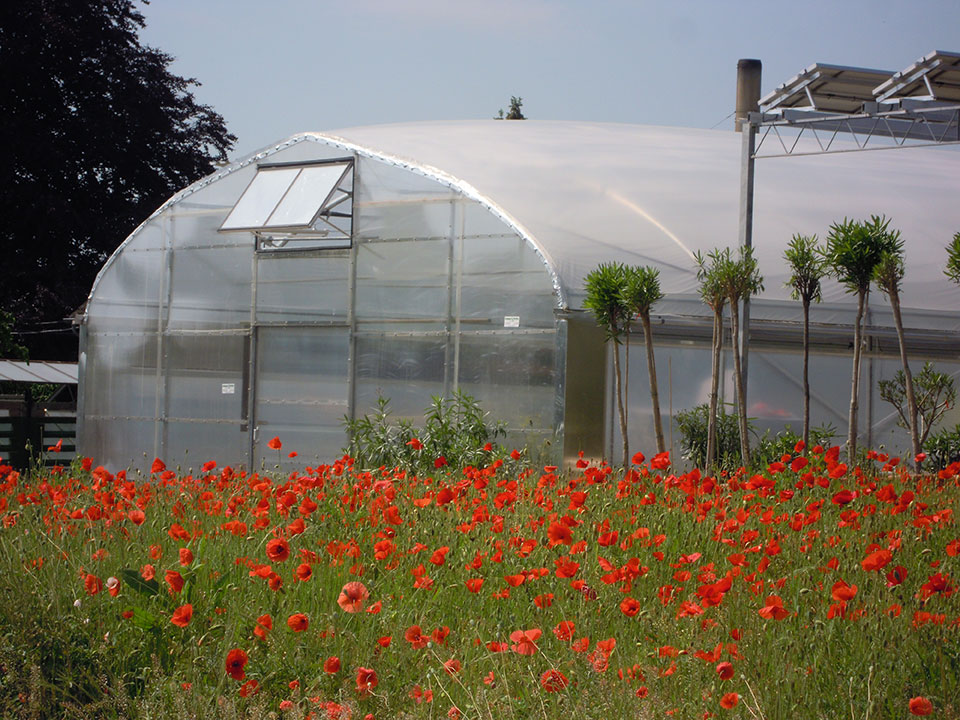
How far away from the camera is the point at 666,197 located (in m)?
13.8

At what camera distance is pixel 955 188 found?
1552 centimetres

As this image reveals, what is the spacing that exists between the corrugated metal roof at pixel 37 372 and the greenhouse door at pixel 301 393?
9.14 metres

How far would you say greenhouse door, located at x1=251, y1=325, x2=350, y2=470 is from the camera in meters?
13.4

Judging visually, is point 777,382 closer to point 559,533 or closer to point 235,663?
point 559,533

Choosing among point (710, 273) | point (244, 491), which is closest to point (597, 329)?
point (710, 273)

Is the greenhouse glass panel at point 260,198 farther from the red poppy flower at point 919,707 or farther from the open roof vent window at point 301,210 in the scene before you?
the red poppy flower at point 919,707

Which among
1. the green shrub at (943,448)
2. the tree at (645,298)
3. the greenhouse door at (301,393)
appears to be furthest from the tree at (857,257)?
the greenhouse door at (301,393)

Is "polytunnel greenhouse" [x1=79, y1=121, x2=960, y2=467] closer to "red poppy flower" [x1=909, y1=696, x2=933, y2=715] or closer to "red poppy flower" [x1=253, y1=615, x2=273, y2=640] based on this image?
"red poppy flower" [x1=253, y1=615, x2=273, y2=640]

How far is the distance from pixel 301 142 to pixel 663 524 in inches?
409

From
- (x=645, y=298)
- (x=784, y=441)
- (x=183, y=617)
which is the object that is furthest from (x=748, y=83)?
(x=183, y=617)

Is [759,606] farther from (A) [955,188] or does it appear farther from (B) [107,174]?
(B) [107,174]

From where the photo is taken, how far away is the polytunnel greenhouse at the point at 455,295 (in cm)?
1226

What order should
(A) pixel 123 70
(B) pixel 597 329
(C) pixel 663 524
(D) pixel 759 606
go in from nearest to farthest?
1. (D) pixel 759 606
2. (C) pixel 663 524
3. (B) pixel 597 329
4. (A) pixel 123 70

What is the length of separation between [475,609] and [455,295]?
28.0 ft
